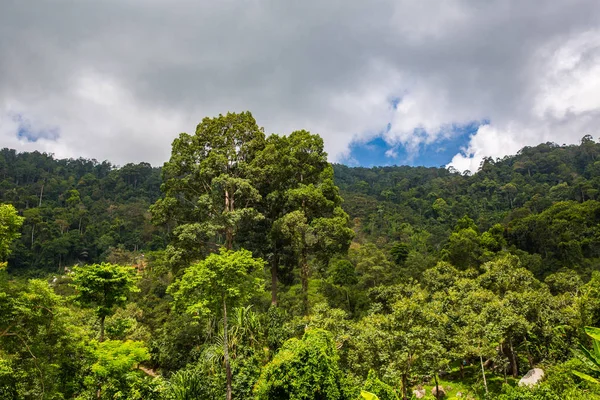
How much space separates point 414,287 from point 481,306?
169 inches

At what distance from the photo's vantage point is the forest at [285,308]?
35.3ft

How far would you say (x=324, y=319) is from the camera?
46.9ft

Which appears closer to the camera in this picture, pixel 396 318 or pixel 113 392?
pixel 113 392

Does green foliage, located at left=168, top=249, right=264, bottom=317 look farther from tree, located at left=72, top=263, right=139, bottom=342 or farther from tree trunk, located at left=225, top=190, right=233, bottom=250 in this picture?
tree trunk, located at left=225, top=190, right=233, bottom=250

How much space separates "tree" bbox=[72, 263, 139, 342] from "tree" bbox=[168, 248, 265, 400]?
180 centimetres

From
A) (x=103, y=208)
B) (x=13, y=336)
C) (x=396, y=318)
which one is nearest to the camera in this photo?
(x=13, y=336)

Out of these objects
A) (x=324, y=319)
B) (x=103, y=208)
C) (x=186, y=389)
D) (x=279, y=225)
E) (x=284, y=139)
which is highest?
(x=103, y=208)

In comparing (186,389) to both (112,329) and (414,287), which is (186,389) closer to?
(112,329)

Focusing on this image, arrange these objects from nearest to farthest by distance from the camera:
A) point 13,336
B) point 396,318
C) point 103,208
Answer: point 13,336 < point 396,318 < point 103,208

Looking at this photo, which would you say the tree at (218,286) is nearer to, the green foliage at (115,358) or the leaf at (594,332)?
the green foliage at (115,358)

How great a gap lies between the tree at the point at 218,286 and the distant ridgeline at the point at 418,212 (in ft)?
68.6

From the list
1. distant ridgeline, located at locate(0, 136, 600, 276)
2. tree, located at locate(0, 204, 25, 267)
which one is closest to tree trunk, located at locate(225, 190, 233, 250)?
tree, located at locate(0, 204, 25, 267)

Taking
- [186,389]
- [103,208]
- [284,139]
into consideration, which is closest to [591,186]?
[284,139]

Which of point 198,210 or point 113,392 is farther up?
point 198,210
